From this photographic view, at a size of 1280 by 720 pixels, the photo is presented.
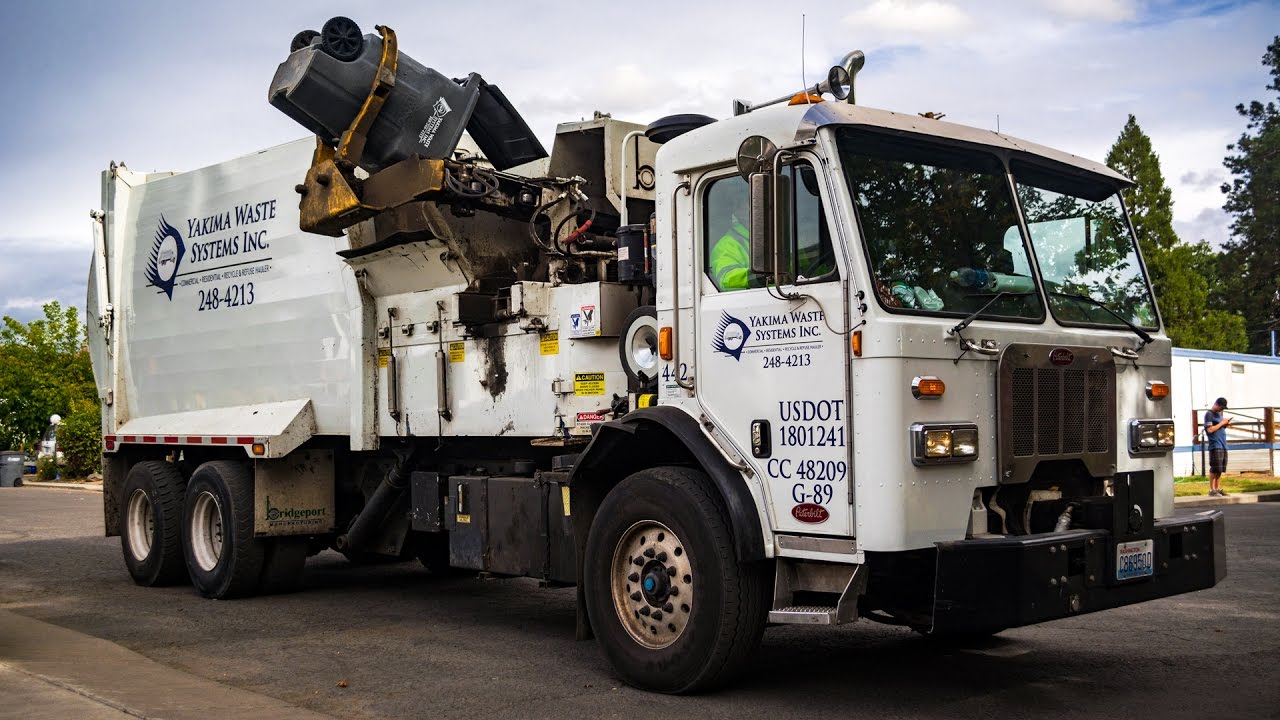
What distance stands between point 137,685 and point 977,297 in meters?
4.59

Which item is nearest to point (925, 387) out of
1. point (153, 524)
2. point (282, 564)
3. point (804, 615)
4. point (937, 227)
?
point (937, 227)

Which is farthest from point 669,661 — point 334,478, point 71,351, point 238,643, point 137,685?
point 71,351

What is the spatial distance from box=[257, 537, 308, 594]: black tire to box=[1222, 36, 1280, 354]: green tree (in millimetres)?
47292

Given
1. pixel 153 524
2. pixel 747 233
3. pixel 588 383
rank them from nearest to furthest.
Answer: pixel 747 233 → pixel 588 383 → pixel 153 524

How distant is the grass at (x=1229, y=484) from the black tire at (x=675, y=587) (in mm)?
15471

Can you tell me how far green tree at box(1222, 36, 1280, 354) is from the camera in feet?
164

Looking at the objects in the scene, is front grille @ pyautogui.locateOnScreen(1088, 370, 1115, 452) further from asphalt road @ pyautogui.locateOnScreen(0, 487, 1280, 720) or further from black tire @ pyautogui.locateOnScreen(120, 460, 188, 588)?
black tire @ pyautogui.locateOnScreen(120, 460, 188, 588)

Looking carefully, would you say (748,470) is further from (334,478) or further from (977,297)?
(334,478)

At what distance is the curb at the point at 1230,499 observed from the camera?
740 inches

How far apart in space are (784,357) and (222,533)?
5.92m

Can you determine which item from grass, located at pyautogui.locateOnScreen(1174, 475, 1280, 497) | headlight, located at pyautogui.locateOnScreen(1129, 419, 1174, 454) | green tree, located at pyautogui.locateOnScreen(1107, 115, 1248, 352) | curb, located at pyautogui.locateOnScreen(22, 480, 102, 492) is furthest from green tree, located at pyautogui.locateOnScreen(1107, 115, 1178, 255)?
headlight, located at pyautogui.locateOnScreen(1129, 419, 1174, 454)

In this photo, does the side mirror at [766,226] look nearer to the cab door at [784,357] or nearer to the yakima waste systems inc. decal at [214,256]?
the cab door at [784,357]

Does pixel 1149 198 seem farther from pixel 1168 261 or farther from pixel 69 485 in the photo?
pixel 69 485

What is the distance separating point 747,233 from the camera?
249 inches
